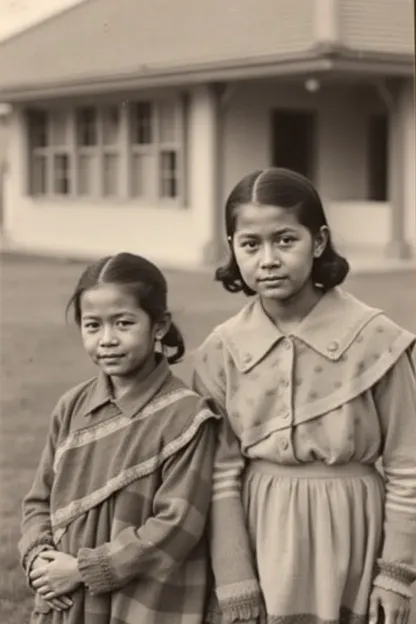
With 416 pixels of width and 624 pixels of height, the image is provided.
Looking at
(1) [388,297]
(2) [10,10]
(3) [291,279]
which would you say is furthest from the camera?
(1) [388,297]

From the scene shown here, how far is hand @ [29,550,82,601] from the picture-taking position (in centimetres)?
212

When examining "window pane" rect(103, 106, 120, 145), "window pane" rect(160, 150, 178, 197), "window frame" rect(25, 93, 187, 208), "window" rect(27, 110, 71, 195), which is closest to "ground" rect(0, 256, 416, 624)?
"window frame" rect(25, 93, 187, 208)

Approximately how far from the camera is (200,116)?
1438 centimetres

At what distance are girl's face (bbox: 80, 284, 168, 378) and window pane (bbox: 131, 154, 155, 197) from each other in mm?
13145

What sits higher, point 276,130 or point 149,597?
point 276,130

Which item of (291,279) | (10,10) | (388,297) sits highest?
(10,10)

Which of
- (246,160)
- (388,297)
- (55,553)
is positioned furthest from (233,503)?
(246,160)

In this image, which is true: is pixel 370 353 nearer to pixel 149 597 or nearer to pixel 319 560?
pixel 319 560

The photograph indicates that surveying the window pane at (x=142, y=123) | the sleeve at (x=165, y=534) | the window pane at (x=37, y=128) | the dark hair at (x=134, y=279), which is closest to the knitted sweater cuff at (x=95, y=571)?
the sleeve at (x=165, y=534)

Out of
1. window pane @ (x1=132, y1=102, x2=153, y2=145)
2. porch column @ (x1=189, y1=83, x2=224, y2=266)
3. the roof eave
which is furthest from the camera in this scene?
window pane @ (x1=132, y1=102, x2=153, y2=145)

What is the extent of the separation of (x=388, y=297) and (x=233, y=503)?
26.9 ft

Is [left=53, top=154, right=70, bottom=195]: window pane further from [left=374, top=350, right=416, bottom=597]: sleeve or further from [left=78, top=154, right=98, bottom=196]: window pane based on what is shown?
[left=374, top=350, right=416, bottom=597]: sleeve

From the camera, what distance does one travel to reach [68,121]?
16844 mm

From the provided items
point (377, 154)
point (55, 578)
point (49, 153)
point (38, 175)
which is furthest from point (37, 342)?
point (38, 175)
